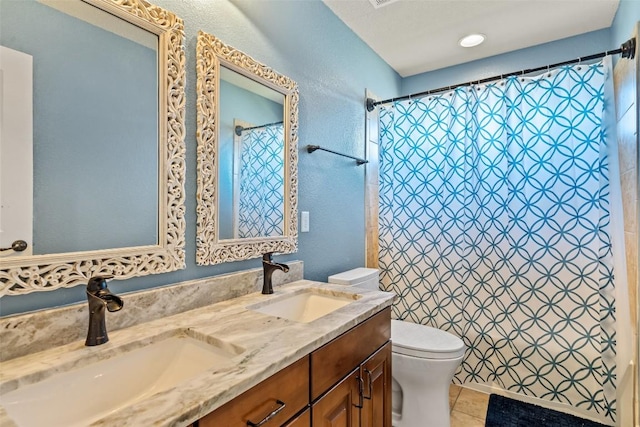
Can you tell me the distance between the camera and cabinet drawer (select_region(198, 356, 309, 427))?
65cm

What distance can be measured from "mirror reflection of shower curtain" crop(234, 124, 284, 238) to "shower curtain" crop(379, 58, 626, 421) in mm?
1118

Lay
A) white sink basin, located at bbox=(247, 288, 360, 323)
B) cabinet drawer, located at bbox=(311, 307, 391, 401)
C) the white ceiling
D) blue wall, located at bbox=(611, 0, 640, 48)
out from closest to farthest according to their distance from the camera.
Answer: cabinet drawer, located at bbox=(311, 307, 391, 401) < white sink basin, located at bbox=(247, 288, 360, 323) < blue wall, located at bbox=(611, 0, 640, 48) < the white ceiling

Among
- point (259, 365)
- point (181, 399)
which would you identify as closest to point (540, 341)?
point (259, 365)

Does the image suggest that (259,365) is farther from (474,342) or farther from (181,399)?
(474,342)

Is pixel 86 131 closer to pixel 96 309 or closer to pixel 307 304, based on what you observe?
pixel 96 309

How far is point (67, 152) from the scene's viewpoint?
0.87 metres

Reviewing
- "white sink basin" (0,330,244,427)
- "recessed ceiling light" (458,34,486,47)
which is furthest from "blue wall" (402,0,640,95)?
"white sink basin" (0,330,244,427)

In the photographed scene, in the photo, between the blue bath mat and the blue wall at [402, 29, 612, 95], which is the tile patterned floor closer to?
the blue bath mat

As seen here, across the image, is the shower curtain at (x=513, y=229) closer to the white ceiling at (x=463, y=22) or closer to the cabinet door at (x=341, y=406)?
the white ceiling at (x=463, y=22)

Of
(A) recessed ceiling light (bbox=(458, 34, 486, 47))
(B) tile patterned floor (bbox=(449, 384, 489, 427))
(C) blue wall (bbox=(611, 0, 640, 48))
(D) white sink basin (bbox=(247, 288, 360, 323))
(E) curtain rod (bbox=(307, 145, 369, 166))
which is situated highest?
(A) recessed ceiling light (bbox=(458, 34, 486, 47))

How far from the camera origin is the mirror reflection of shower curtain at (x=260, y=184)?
1.38 m

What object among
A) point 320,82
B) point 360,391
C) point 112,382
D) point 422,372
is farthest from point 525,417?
point 320,82

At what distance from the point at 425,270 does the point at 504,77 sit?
1.34 m

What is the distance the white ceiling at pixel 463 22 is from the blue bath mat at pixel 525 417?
2429mm
